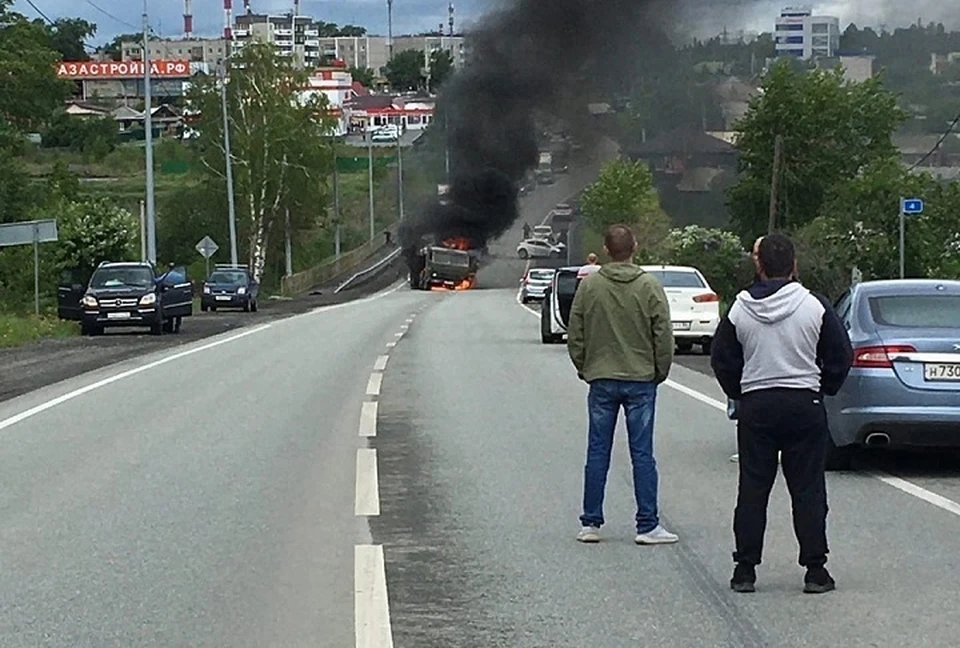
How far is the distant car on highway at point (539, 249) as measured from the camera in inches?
2972

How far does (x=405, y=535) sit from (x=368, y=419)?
22.0ft

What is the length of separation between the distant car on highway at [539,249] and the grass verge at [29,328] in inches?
1447

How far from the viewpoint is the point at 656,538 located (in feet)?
30.5

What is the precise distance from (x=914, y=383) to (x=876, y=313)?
0.80 meters

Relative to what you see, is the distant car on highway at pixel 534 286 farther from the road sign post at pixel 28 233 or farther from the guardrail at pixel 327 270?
the road sign post at pixel 28 233

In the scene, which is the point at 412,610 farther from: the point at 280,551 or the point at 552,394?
the point at 552,394

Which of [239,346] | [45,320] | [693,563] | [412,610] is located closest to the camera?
[412,610]

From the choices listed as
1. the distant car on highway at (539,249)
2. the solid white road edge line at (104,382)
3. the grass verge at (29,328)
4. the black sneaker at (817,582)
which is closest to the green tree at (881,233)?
the solid white road edge line at (104,382)

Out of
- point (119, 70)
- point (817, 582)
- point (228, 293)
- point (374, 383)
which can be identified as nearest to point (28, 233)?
point (228, 293)

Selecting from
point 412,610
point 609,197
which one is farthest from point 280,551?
point 609,197

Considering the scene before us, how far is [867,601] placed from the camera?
779cm

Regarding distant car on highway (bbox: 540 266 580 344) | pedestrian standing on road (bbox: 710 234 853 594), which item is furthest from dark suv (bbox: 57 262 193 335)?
pedestrian standing on road (bbox: 710 234 853 594)

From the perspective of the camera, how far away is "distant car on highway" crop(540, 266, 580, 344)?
1119 inches

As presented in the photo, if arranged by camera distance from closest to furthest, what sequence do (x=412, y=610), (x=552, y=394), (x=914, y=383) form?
(x=412, y=610) < (x=914, y=383) < (x=552, y=394)
